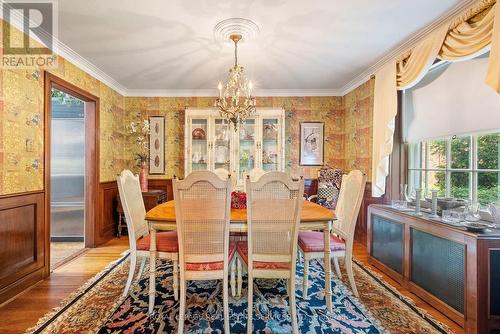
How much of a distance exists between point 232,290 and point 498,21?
2810mm

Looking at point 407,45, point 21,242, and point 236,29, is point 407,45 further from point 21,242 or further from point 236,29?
point 21,242

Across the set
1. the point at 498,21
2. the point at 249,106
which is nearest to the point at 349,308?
the point at 249,106

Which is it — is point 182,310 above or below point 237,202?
below

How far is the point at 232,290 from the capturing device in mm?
2119

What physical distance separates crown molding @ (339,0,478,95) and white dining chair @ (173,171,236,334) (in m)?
2.38

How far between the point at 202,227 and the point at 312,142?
330cm

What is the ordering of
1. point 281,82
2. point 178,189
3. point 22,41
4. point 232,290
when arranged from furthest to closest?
point 281,82
point 22,41
point 232,290
point 178,189

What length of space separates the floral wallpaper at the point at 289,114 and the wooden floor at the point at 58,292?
69.6 inches

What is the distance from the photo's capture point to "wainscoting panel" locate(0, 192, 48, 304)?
2.12m

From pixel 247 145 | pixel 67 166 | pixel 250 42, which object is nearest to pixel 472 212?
pixel 250 42

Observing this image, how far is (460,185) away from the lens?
2.29 metres

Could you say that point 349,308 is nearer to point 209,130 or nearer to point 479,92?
point 479,92

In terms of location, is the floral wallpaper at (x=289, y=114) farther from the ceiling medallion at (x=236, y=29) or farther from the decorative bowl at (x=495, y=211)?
the decorative bowl at (x=495, y=211)

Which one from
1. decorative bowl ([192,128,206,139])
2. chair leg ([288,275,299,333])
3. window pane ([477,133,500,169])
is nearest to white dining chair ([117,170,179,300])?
chair leg ([288,275,299,333])
